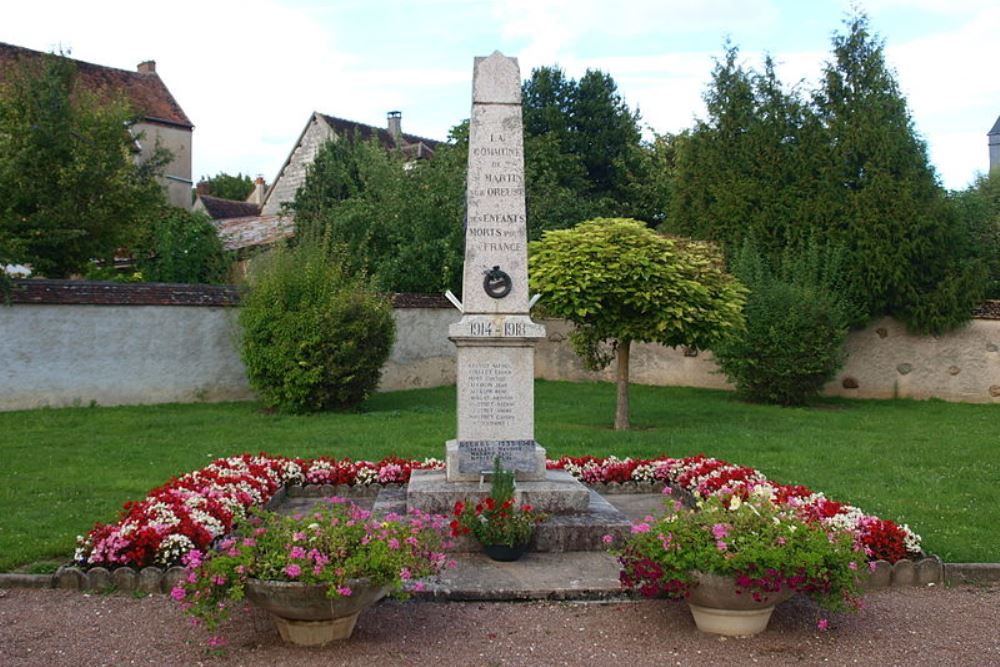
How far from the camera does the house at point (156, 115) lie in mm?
34438

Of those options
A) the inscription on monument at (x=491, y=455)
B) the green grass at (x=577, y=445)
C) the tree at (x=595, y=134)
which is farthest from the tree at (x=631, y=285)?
the tree at (x=595, y=134)

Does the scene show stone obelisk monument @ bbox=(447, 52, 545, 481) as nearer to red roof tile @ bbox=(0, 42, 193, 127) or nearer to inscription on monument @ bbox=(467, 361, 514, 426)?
inscription on monument @ bbox=(467, 361, 514, 426)

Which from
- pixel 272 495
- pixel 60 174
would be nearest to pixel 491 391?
pixel 272 495

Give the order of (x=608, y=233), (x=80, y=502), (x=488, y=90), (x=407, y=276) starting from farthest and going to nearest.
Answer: (x=407, y=276) < (x=608, y=233) < (x=80, y=502) < (x=488, y=90)

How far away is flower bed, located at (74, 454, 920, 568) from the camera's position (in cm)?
666

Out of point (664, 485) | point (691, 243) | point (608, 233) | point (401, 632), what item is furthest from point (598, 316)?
point (401, 632)

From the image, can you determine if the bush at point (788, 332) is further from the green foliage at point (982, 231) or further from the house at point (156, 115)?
the house at point (156, 115)

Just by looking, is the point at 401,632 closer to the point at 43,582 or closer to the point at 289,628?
the point at 289,628

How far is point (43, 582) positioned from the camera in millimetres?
6508

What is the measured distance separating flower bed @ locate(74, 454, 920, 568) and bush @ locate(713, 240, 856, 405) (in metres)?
8.96

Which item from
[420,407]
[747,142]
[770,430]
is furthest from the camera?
[747,142]

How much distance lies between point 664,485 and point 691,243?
6.90 m

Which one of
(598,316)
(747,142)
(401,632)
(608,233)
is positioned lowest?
(401,632)

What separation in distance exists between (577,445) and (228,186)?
55117 mm
